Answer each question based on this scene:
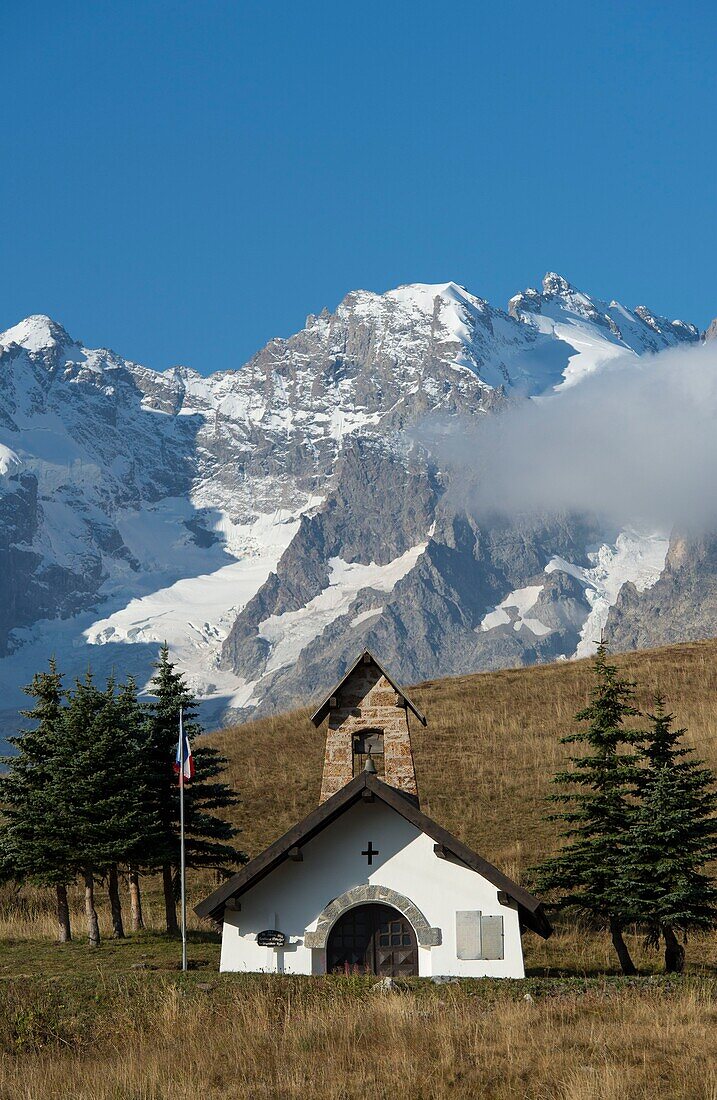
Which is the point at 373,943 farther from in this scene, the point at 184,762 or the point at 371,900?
the point at 184,762

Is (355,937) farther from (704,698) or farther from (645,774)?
(704,698)

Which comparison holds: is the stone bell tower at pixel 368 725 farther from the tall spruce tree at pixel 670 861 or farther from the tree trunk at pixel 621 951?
the tree trunk at pixel 621 951

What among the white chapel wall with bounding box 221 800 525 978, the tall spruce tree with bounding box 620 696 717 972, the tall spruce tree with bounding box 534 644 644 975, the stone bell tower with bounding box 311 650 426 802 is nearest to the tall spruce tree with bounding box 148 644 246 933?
the stone bell tower with bounding box 311 650 426 802

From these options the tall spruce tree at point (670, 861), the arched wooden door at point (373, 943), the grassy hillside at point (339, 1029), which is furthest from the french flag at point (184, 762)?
the tall spruce tree at point (670, 861)

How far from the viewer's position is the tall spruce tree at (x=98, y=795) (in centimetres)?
3080

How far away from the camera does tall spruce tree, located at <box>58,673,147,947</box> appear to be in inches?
1212

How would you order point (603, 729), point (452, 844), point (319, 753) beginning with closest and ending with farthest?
point (452, 844)
point (603, 729)
point (319, 753)

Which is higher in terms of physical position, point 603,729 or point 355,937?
point 603,729

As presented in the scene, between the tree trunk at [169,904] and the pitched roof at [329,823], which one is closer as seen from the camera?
the pitched roof at [329,823]

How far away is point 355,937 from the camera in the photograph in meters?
25.2

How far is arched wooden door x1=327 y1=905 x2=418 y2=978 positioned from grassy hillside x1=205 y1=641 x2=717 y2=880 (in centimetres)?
1043

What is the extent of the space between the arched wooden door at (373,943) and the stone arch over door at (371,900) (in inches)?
10.1

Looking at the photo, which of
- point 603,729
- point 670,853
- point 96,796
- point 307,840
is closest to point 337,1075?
point 307,840

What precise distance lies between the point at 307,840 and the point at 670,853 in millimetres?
7927
